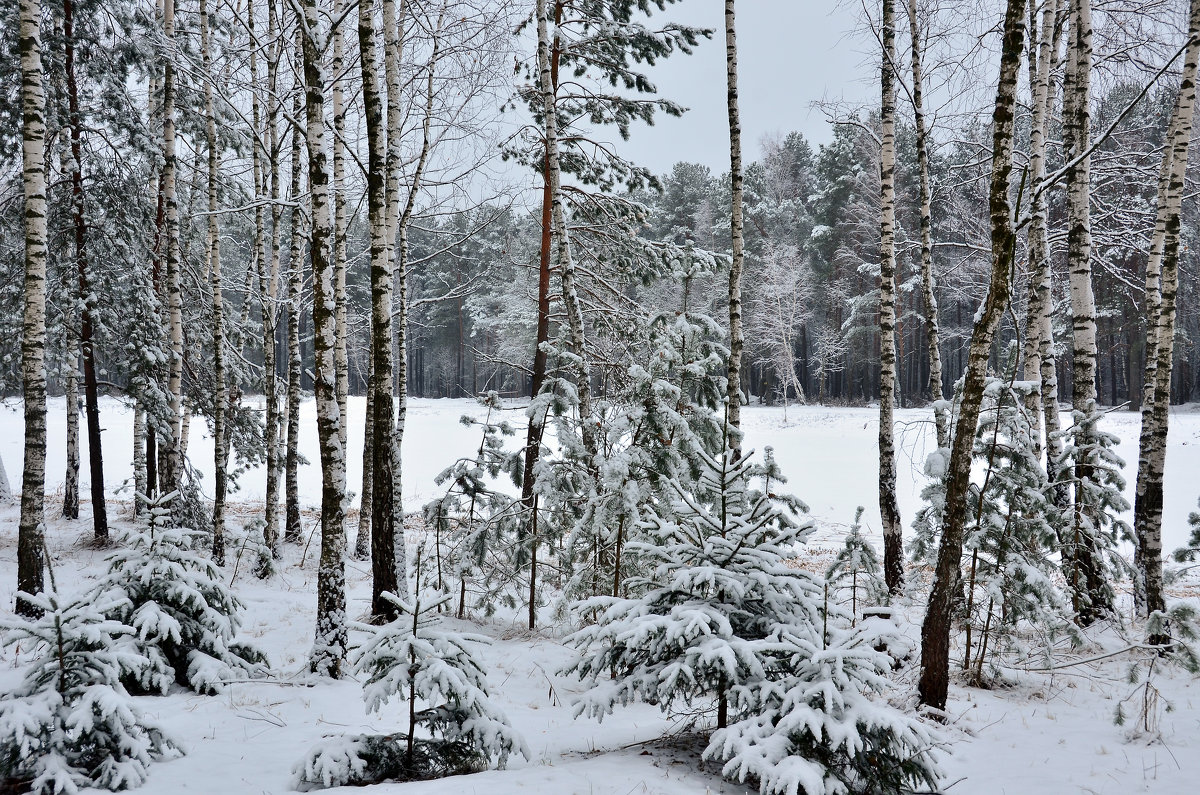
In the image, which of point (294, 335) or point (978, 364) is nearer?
point (978, 364)

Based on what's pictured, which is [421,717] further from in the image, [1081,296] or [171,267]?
[171,267]

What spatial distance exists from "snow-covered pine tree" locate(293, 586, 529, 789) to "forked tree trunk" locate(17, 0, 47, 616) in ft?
19.9

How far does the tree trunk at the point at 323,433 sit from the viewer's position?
6.20 m

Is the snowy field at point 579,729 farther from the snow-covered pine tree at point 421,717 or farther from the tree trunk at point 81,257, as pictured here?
the tree trunk at point 81,257

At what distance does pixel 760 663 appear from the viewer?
3.81 metres

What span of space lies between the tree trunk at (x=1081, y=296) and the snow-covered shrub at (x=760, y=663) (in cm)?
422

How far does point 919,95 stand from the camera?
993cm

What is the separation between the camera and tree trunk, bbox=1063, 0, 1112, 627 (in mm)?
7258

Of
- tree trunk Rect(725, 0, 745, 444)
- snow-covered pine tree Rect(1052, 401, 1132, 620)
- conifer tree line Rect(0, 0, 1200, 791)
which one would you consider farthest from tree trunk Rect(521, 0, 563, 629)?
snow-covered pine tree Rect(1052, 401, 1132, 620)

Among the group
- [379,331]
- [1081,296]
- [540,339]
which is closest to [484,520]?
[540,339]

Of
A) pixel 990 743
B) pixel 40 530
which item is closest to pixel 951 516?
pixel 990 743

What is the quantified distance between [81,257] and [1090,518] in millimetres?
15214

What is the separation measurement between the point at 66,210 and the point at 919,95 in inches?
550

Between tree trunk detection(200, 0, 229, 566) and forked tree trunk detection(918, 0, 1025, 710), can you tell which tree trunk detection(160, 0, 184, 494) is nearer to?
tree trunk detection(200, 0, 229, 566)
